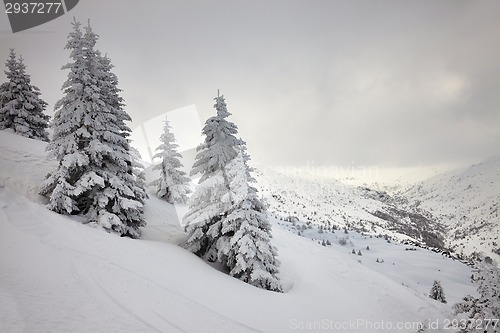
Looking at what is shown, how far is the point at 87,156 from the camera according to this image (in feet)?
43.1

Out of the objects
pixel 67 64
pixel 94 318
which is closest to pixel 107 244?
pixel 94 318

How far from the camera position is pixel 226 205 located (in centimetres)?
1434

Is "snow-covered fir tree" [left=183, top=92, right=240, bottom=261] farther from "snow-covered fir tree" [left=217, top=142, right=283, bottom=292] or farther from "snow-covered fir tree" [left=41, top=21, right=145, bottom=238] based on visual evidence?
"snow-covered fir tree" [left=41, top=21, right=145, bottom=238]

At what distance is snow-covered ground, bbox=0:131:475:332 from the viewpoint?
644 cm

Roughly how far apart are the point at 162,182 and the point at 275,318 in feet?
70.6

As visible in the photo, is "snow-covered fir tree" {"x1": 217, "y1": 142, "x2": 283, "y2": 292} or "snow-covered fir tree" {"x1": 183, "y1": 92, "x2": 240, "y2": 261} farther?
"snow-covered fir tree" {"x1": 183, "y1": 92, "x2": 240, "y2": 261}

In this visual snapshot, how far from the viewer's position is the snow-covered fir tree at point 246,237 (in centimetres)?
1295

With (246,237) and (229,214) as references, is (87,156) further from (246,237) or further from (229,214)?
(246,237)

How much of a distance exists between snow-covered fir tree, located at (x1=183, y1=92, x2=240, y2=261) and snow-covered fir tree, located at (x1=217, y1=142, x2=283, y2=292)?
66 centimetres

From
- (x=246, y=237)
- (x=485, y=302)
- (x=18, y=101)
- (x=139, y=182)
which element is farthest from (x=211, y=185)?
A: (x=18, y=101)

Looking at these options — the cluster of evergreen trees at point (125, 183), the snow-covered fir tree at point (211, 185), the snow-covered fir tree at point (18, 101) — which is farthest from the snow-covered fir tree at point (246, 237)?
the snow-covered fir tree at point (18, 101)

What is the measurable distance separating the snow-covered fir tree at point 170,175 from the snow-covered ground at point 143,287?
7035mm

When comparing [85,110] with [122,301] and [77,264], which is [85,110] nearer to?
[77,264]

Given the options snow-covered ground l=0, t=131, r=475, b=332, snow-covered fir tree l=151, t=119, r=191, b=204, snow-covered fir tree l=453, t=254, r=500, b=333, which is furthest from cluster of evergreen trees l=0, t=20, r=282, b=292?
snow-covered fir tree l=151, t=119, r=191, b=204
